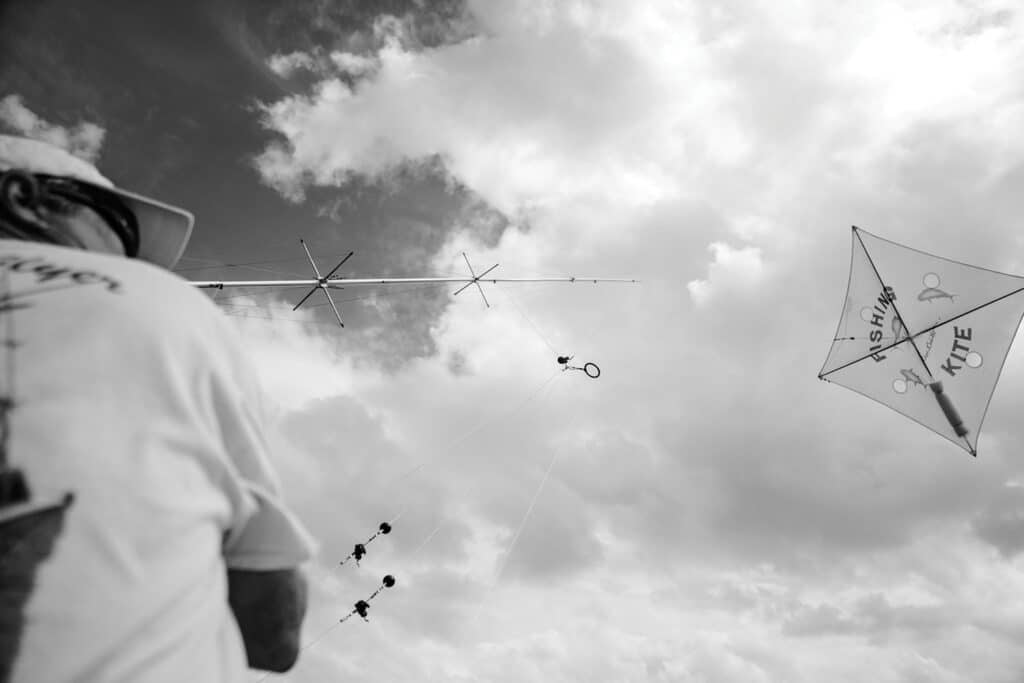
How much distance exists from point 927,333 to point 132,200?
20471mm

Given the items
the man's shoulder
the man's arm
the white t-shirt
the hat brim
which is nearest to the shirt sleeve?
the white t-shirt

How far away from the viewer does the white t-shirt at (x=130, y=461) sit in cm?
121

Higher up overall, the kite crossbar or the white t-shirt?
the kite crossbar

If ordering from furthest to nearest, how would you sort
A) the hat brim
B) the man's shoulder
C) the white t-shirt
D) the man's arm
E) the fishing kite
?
the fishing kite < the hat brim < the man's arm < the man's shoulder < the white t-shirt

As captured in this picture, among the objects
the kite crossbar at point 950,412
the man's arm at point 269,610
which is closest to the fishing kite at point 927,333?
the kite crossbar at point 950,412

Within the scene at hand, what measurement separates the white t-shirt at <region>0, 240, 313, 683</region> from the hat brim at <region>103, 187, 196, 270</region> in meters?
0.57

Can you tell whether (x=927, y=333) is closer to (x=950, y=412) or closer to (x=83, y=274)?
(x=950, y=412)

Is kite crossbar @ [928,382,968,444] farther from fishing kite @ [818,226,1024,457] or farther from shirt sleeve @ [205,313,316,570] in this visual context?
shirt sleeve @ [205,313,316,570]

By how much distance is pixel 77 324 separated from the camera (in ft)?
4.70

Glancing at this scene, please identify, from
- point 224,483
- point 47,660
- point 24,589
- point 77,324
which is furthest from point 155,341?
point 47,660

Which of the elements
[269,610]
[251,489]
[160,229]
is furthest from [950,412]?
[160,229]

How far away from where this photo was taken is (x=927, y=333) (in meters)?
16.9

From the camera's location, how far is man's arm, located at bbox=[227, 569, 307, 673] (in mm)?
1903

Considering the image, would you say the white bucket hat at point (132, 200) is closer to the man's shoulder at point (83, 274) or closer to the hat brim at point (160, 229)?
the hat brim at point (160, 229)
